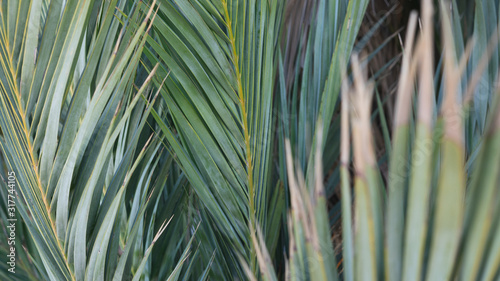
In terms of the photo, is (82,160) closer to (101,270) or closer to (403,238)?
(101,270)

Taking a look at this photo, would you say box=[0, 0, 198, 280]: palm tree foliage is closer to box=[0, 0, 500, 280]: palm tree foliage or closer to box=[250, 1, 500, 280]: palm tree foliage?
box=[0, 0, 500, 280]: palm tree foliage

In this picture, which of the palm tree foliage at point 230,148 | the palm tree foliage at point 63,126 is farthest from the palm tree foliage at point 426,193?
the palm tree foliage at point 63,126

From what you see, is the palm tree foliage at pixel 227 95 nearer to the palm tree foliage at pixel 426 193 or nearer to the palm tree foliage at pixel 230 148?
the palm tree foliage at pixel 230 148

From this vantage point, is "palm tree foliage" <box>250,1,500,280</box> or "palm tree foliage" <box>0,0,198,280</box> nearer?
"palm tree foliage" <box>250,1,500,280</box>

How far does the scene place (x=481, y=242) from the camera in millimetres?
191

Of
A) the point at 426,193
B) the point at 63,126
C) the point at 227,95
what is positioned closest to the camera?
the point at 426,193

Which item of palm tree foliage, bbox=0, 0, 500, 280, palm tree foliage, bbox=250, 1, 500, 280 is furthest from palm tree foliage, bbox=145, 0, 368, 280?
palm tree foliage, bbox=250, 1, 500, 280

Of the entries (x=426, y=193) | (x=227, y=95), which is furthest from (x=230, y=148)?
(x=426, y=193)

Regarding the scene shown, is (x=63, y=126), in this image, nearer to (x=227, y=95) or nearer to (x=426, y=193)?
(x=227, y=95)

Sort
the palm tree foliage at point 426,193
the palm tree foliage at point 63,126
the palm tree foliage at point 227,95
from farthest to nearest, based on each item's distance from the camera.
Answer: the palm tree foliage at point 227,95 → the palm tree foliage at point 63,126 → the palm tree foliage at point 426,193

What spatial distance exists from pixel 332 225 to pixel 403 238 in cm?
43

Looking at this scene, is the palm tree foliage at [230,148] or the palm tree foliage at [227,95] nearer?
the palm tree foliage at [230,148]

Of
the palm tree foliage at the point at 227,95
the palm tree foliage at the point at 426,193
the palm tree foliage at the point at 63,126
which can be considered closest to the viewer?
the palm tree foliage at the point at 426,193

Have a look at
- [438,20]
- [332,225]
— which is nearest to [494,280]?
[332,225]
